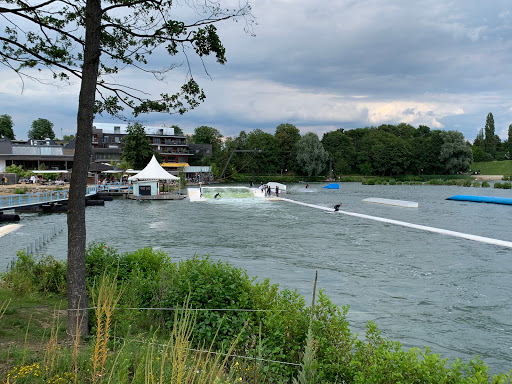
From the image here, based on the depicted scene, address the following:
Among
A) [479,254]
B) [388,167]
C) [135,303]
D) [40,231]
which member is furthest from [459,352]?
[388,167]

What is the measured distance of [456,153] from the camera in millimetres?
110125

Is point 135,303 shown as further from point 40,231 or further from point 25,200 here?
point 25,200

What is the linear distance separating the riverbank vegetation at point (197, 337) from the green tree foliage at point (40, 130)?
155 metres

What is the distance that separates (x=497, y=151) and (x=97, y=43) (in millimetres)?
161013

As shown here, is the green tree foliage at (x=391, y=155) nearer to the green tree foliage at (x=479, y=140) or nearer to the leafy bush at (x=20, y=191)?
the green tree foliage at (x=479, y=140)

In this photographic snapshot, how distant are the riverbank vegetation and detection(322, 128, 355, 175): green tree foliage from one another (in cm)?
11572

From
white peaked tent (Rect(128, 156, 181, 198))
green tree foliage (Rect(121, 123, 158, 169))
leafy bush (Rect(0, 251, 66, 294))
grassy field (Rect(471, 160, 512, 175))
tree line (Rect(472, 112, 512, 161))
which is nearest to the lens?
leafy bush (Rect(0, 251, 66, 294))

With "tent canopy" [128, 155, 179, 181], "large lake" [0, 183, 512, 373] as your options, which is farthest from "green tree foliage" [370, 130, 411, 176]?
"tent canopy" [128, 155, 179, 181]

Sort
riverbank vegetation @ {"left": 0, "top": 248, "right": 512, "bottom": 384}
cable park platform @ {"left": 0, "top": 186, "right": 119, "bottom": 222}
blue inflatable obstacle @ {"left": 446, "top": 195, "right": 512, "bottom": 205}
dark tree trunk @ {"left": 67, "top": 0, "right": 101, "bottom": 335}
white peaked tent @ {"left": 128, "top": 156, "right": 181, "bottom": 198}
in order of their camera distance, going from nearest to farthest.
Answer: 1. riverbank vegetation @ {"left": 0, "top": 248, "right": 512, "bottom": 384}
2. dark tree trunk @ {"left": 67, "top": 0, "right": 101, "bottom": 335}
3. cable park platform @ {"left": 0, "top": 186, "right": 119, "bottom": 222}
4. blue inflatable obstacle @ {"left": 446, "top": 195, "right": 512, "bottom": 205}
5. white peaked tent @ {"left": 128, "top": 156, "right": 181, "bottom": 198}

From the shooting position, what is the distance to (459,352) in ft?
27.6

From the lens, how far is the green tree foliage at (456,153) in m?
109

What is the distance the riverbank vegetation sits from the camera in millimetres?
4152

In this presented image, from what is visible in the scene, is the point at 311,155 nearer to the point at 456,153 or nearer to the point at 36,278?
the point at 456,153

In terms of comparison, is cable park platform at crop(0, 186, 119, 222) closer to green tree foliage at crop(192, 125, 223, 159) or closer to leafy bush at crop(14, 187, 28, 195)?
leafy bush at crop(14, 187, 28, 195)
